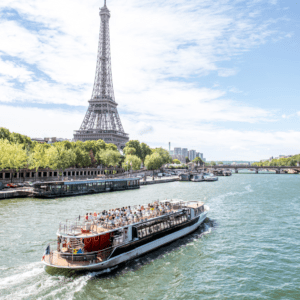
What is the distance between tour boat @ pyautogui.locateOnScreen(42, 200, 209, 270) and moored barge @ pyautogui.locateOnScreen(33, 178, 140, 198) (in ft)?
95.5

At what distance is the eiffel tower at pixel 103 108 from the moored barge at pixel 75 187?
77.4 m

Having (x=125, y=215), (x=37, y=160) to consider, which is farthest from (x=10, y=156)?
(x=125, y=215)

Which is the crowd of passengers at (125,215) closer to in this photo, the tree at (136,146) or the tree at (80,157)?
the tree at (80,157)

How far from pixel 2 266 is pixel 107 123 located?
5299 inches

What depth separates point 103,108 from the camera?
491 feet

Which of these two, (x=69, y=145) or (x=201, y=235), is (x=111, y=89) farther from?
(x=201, y=235)

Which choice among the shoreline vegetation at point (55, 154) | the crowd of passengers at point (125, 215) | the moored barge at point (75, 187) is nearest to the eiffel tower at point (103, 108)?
the shoreline vegetation at point (55, 154)

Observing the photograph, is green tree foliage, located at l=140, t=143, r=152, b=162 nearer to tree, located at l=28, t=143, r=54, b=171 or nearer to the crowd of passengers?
tree, located at l=28, t=143, r=54, b=171

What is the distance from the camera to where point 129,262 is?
21219 millimetres

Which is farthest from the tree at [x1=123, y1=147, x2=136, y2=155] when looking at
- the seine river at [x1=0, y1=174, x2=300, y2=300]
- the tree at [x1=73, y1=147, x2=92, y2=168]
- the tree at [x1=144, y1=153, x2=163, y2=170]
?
the seine river at [x1=0, y1=174, x2=300, y2=300]

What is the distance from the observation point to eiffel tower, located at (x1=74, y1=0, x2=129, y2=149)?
474 ft

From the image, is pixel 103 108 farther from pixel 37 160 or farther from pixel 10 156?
pixel 10 156

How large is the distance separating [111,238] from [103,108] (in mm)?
133831

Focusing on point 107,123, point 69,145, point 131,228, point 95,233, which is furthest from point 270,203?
point 107,123
